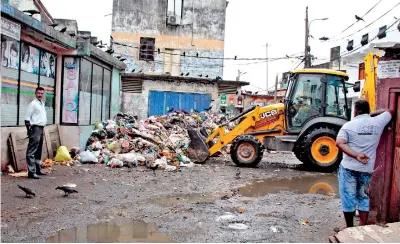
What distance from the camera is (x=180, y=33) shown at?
32.7 metres

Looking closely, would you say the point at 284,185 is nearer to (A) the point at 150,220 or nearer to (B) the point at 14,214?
(A) the point at 150,220

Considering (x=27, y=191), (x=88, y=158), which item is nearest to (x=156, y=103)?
(x=88, y=158)

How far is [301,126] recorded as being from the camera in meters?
11.0

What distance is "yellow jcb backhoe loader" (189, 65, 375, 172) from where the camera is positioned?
10.6 meters

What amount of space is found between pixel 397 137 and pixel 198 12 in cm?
2957

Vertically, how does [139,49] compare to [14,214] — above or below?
above

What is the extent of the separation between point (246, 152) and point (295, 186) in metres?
2.61

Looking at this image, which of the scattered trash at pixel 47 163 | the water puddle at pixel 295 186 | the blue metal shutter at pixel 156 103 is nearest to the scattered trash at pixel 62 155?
the scattered trash at pixel 47 163

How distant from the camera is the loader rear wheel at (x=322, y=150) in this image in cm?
1043

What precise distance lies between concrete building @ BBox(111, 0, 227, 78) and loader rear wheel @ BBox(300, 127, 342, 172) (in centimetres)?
2231

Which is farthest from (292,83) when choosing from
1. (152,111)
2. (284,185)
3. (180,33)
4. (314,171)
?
(180,33)

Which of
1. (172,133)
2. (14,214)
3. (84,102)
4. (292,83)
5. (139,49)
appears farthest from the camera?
(139,49)

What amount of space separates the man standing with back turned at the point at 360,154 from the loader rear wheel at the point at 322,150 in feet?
18.6

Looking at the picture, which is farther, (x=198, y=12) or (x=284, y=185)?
(x=198, y=12)
